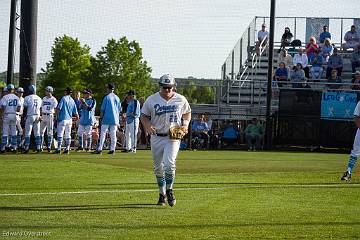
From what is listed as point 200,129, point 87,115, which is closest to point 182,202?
point 87,115

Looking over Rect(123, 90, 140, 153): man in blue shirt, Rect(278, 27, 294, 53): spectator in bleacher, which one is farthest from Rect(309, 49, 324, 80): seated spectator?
Rect(123, 90, 140, 153): man in blue shirt

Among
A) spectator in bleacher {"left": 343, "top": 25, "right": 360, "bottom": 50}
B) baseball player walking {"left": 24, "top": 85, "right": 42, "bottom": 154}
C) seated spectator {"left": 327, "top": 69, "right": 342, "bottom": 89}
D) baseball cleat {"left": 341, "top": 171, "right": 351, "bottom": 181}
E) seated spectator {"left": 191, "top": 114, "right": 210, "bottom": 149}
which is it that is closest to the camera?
baseball cleat {"left": 341, "top": 171, "right": 351, "bottom": 181}

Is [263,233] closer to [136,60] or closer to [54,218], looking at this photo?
[54,218]

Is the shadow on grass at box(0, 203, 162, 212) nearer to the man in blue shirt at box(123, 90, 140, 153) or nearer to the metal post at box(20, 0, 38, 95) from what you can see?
the man in blue shirt at box(123, 90, 140, 153)

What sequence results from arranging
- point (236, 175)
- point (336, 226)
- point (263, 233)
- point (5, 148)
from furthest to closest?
point (5, 148)
point (236, 175)
point (336, 226)
point (263, 233)

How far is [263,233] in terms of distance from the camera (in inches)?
353

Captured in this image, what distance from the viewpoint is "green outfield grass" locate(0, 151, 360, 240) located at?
29.7 feet

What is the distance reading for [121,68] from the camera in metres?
75.6

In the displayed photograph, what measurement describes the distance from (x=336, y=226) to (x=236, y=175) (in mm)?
7657

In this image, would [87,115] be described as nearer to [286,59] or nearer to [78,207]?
[286,59]

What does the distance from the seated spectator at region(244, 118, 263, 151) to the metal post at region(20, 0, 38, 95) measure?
9260 mm

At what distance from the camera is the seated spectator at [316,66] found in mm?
33031

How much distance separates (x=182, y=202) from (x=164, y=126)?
3.96 ft

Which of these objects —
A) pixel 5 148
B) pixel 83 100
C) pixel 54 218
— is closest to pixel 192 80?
pixel 83 100
